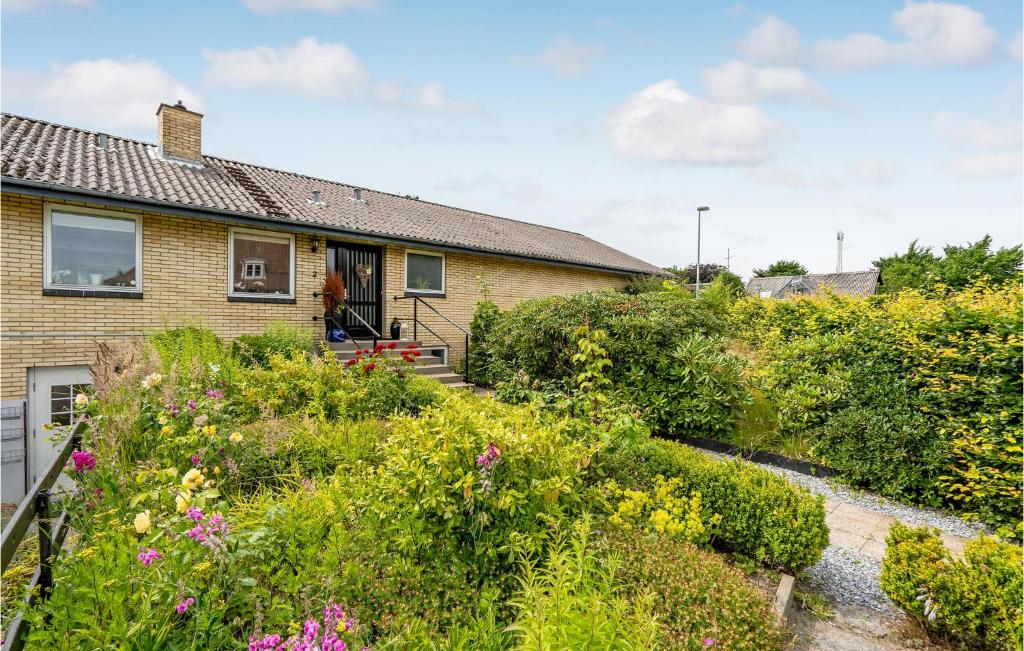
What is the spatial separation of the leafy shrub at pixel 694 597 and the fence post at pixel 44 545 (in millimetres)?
3095

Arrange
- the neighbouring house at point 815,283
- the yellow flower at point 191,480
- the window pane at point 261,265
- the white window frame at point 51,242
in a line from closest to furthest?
1. the yellow flower at point 191,480
2. the white window frame at point 51,242
3. the window pane at point 261,265
4. the neighbouring house at point 815,283

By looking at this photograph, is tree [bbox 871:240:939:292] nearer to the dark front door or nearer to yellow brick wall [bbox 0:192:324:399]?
the dark front door

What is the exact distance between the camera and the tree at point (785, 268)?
5009 cm

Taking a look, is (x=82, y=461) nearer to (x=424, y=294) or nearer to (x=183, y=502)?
(x=183, y=502)

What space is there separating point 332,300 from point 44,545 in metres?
9.21

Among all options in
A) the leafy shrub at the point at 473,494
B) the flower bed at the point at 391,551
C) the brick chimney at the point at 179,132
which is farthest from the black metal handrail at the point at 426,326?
the leafy shrub at the point at 473,494

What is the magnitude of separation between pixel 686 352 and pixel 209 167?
39.6ft

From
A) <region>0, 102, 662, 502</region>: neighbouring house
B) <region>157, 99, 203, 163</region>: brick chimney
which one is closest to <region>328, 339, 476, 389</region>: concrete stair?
<region>0, 102, 662, 502</region>: neighbouring house

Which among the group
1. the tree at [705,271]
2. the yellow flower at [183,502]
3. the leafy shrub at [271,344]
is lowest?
the yellow flower at [183,502]

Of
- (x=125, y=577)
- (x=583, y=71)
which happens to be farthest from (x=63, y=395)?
(x=583, y=71)

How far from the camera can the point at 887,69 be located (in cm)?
582

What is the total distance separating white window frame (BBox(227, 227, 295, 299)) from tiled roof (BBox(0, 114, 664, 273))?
0.51m

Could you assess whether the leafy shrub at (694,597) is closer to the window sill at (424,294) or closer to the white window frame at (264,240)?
the white window frame at (264,240)

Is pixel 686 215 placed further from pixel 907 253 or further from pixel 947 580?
pixel 947 580
